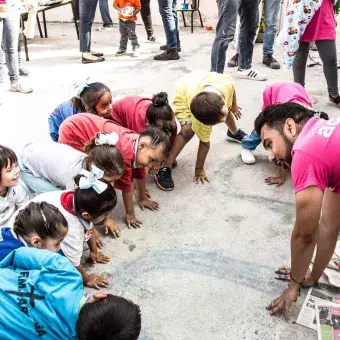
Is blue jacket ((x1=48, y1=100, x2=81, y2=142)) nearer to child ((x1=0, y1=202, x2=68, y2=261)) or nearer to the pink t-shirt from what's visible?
child ((x1=0, y1=202, x2=68, y2=261))

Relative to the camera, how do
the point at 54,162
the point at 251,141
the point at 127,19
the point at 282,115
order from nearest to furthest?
1. the point at 282,115
2. the point at 54,162
3. the point at 251,141
4. the point at 127,19

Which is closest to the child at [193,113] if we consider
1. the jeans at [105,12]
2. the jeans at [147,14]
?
the jeans at [147,14]

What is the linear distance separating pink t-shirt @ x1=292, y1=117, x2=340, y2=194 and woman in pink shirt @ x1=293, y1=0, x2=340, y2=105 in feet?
6.53

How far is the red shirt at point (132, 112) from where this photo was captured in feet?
8.23

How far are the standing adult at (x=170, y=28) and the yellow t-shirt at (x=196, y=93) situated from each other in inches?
85.3

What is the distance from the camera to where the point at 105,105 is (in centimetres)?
252

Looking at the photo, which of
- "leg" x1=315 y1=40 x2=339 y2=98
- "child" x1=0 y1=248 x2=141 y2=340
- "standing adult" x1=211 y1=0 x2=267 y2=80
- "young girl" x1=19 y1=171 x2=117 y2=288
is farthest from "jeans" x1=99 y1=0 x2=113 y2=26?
"child" x1=0 y1=248 x2=141 y2=340

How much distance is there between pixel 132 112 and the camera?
256 centimetres

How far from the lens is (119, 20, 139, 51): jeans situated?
488 centimetres

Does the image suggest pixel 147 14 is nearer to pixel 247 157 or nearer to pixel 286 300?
pixel 247 157

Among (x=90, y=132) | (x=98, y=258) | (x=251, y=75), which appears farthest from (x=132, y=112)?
(x=251, y=75)

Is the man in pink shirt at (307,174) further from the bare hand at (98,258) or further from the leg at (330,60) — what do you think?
the leg at (330,60)

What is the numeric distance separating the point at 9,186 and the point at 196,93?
1.17 metres

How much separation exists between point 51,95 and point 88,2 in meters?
1.12
